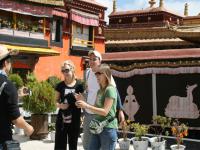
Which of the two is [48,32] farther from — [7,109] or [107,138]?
[7,109]

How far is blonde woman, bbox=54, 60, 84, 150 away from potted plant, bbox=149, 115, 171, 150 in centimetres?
251

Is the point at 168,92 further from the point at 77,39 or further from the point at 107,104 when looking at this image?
the point at 77,39

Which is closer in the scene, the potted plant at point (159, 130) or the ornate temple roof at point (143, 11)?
the potted plant at point (159, 130)

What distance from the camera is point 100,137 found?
5035mm

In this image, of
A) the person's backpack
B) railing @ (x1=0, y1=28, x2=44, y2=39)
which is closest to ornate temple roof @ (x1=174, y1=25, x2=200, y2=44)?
the person's backpack

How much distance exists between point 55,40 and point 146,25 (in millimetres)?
8483

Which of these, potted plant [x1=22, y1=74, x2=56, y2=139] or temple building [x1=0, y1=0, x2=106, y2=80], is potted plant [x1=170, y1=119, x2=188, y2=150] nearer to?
potted plant [x1=22, y1=74, x2=56, y2=139]

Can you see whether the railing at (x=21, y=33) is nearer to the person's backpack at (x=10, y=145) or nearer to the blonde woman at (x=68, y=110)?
the blonde woman at (x=68, y=110)

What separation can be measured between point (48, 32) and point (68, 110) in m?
21.9

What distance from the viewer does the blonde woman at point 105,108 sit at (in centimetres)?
490

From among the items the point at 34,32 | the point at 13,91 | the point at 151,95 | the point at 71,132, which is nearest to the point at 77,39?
the point at 34,32

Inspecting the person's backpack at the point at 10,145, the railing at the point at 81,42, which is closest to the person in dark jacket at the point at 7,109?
the person's backpack at the point at 10,145

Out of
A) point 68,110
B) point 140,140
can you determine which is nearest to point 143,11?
point 140,140

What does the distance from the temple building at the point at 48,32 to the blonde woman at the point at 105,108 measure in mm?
19356
